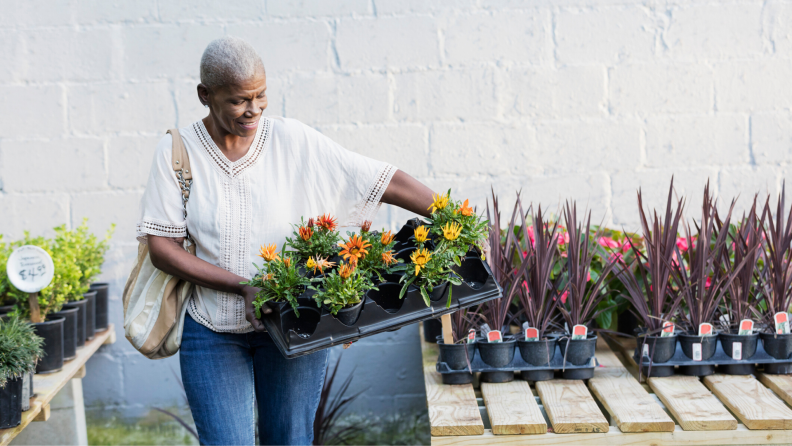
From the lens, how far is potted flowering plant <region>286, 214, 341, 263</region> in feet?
4.80

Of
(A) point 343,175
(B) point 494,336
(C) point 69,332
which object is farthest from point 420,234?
(C) point 69,332

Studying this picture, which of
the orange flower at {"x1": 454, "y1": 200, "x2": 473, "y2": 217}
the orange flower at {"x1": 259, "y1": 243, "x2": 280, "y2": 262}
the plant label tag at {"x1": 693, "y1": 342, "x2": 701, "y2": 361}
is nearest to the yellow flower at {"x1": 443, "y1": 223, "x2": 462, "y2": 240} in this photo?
the orange flower at {"x1": 454, "y1": 200, "x2": 473, "y2": 217}

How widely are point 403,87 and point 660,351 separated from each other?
1570 millimetres

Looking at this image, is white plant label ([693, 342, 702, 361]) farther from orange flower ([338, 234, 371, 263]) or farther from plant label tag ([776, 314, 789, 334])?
orange flower ([338, 234, 371, 263])

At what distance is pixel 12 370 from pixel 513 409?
54.1 inches

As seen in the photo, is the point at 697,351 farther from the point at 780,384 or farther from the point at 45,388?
the point at 45,388

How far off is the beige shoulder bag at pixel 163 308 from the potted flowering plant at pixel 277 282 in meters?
0.27

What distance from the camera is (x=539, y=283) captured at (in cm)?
203

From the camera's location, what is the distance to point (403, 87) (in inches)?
111

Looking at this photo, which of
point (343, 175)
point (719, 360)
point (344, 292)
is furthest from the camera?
point (719, 360)

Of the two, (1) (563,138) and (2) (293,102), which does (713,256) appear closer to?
(1) (563,138)

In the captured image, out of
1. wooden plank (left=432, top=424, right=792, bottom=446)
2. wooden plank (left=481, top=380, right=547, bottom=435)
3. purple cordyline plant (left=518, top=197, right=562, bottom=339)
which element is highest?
purple cordyline plant (left=518, top=197, right=562, bottom=339)

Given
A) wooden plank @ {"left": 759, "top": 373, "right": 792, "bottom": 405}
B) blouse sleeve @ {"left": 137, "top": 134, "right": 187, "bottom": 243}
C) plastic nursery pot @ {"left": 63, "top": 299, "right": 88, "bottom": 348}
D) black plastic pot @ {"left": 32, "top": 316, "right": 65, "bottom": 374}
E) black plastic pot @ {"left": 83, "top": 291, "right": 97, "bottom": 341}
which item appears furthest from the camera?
black plastic pot @ {"left": 83, "top": 291, "right": 97, "bottom": 341}

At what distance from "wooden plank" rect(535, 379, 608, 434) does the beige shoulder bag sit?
104cm
